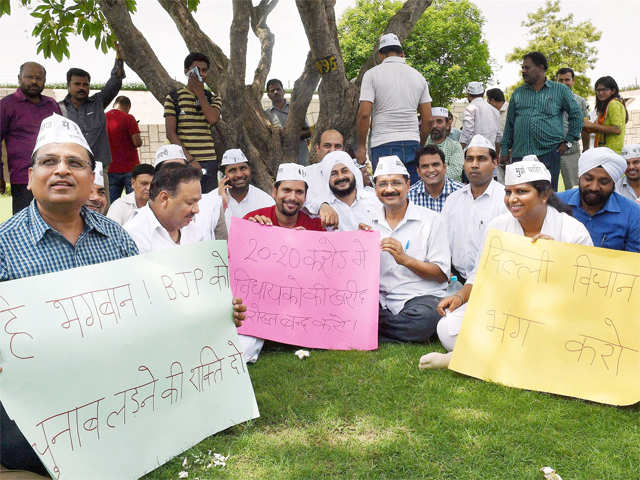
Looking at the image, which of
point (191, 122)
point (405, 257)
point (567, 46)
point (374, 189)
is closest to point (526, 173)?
point (405, 257)

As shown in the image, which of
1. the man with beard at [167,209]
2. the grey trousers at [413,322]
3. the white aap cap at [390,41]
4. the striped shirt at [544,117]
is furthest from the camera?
the striped shirt at [544,117]

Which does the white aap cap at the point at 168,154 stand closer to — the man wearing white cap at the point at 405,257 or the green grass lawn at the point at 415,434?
the man wearing white cap at the point at 405,257

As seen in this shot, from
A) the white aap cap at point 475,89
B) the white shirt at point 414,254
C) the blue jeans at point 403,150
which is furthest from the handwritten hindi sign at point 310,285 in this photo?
the white aap cap at point 475,89

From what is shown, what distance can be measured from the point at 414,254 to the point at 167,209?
2.22 metres

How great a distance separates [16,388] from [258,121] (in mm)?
7304

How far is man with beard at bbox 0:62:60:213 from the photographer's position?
7.27 metres

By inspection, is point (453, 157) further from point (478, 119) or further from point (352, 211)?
point (352, 211)

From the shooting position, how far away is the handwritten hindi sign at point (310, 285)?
4930 millimetres

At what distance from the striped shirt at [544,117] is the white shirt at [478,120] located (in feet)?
6.53

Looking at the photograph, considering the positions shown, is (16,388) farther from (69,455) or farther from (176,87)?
(176,87)

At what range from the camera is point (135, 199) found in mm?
6410

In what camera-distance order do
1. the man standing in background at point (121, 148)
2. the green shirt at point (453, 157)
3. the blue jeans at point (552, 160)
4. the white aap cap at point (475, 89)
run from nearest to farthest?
1. the blue jeans at point (552, 160)
2. the green shirt at point (453, 157)
3. the man standing in background at point (121, 148)
4. the white aap cap at point (475, 89)

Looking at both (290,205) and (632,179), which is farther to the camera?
(632,179)

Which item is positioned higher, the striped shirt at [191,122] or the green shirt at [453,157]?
the striped shirt at [191,122]
